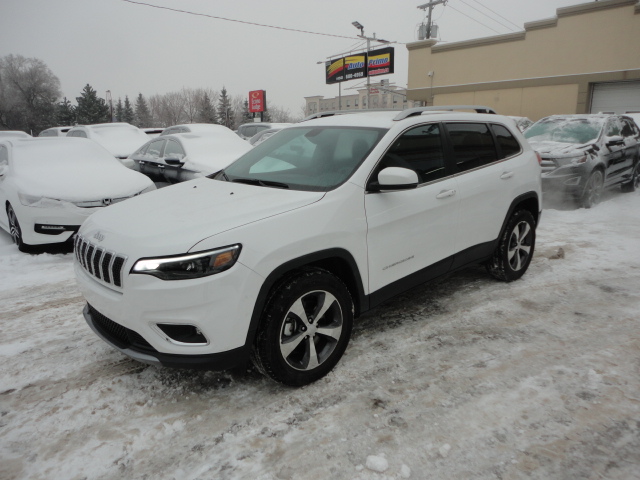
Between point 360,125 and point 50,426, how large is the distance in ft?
9.59

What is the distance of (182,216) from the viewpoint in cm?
275

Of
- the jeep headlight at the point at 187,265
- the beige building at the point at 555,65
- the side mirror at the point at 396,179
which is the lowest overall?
the jeep headlight at the point at 187,265

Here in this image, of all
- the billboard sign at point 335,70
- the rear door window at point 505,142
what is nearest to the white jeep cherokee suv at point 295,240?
the rear door window at point 505,142

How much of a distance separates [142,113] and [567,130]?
344 feet

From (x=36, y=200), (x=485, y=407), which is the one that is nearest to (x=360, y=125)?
(x=485, y=407)

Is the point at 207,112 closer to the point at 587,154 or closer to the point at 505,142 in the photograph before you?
the point at 587,154

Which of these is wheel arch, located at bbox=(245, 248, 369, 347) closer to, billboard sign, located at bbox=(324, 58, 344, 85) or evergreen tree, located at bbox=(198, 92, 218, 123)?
billboard sign, located at bbox=(324, 58, 344, 85)

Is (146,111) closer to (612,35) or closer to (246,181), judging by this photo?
(612,35)

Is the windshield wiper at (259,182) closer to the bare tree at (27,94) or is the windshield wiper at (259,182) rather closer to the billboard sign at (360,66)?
the billboard sign at (360,66)

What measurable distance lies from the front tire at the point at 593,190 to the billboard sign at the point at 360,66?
32870 mm

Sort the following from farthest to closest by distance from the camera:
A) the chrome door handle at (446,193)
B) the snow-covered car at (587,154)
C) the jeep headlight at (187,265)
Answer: the snow-covered car at (587,154), the chrome door handle at (446,193), the jeep headlight at (187,265)

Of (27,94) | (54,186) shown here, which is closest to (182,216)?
(54,186)

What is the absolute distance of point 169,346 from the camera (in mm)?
2467

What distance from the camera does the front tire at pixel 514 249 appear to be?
4.43m
